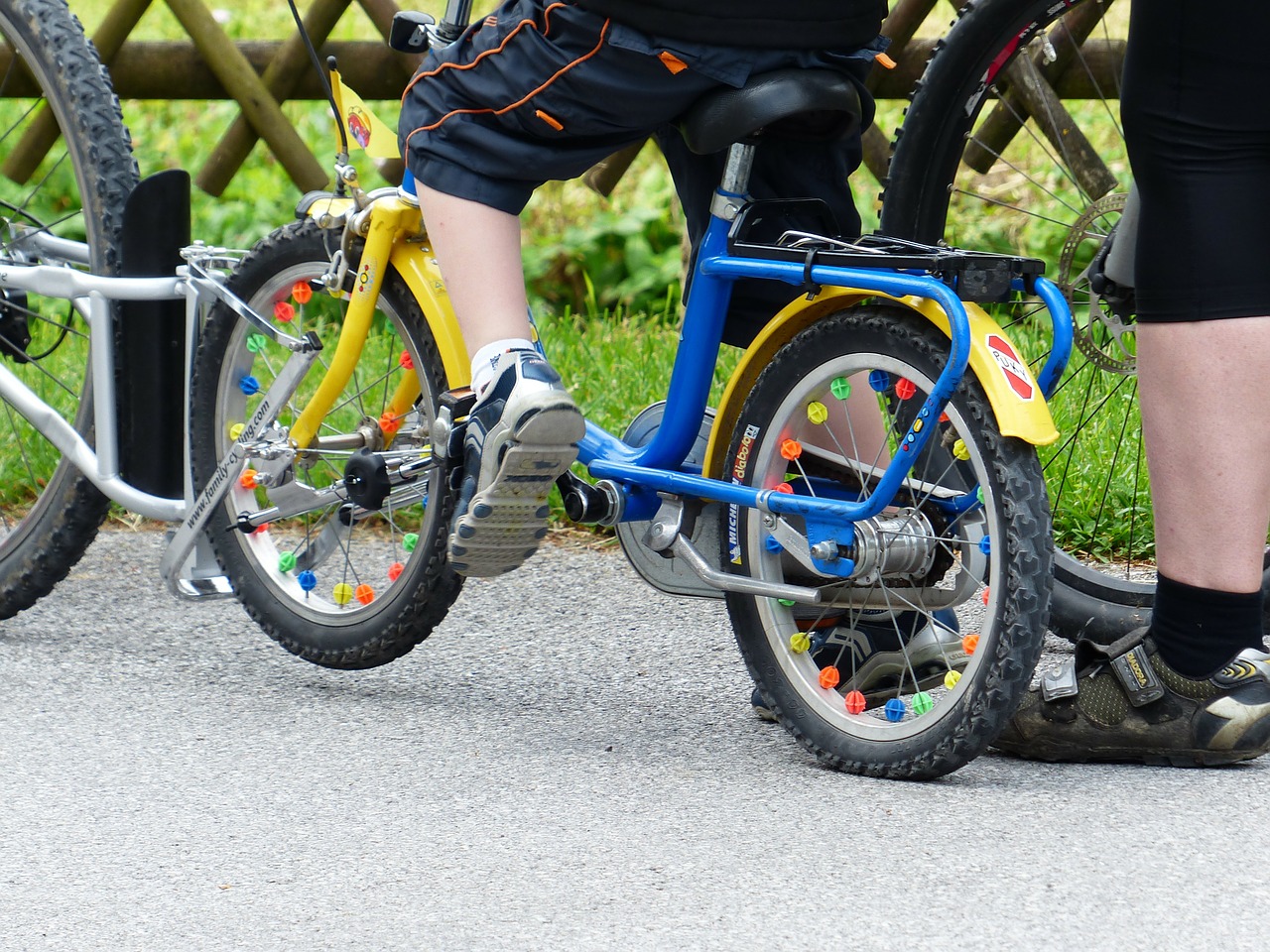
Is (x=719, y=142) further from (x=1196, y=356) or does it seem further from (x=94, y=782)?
(x=94, y=782)

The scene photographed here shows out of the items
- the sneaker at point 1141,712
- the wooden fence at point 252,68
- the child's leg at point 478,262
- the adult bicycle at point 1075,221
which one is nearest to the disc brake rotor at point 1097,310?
the adult bicycle at point 1075,221

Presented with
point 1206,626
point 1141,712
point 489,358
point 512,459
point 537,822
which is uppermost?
point 489,358

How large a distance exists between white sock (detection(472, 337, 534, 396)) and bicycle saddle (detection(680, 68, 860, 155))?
365 mm

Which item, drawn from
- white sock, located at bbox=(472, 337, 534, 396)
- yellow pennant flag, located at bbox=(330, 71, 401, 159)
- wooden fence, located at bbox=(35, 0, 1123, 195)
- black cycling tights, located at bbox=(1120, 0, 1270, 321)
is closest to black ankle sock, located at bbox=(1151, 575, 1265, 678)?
black cycling tights, located at bbox=(1120, 0, 1270, 321)

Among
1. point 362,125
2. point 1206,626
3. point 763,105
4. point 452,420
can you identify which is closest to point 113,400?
point 362,125

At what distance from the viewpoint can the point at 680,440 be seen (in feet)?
8.11

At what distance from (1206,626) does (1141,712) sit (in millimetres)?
144

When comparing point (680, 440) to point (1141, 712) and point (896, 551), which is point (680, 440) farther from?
point (1141, 712)

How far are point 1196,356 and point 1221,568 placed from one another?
28 centimetres

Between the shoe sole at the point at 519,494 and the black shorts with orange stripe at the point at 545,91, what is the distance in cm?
33

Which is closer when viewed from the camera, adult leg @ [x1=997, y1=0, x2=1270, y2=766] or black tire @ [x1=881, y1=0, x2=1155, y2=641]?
adult leg @ [x1=997, y1=0, x2=1270, y2=766]

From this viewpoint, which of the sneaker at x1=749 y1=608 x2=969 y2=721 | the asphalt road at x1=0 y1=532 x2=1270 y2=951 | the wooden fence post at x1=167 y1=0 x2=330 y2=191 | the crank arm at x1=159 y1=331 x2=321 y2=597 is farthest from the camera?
the wooden fence post at x1=167 y1=0 x2=330 y2=191

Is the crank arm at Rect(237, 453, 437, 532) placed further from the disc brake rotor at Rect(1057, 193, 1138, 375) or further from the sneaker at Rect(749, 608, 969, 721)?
the disc brake rotor at Rect(1057, 193, 1138, 375)

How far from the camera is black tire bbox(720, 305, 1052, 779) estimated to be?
2117 millimetres
